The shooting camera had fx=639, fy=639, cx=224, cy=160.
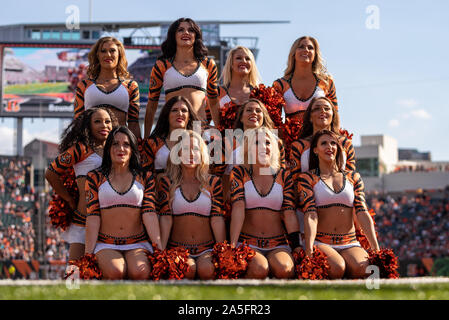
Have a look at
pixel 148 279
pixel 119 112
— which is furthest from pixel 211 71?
pixel 148 279

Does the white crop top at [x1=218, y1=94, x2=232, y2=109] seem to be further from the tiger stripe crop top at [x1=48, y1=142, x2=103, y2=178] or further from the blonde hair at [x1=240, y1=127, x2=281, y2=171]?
the tiger stripe crop top at [x1=48, y1=142, x2=103, y2=178]

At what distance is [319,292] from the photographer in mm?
4301

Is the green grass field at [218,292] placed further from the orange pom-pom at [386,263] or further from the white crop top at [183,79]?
the white crop top at [183,79]

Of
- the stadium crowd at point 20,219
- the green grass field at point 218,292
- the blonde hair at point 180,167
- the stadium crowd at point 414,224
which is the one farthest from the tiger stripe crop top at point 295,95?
the stadium crowd at point 414,224

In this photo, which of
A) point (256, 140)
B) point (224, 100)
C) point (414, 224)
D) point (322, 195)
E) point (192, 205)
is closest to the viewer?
point (192, 205)

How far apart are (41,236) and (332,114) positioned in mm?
22103

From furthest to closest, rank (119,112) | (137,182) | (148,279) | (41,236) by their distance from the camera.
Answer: (41,236) < (119,112) < (137,182) < (148,279)

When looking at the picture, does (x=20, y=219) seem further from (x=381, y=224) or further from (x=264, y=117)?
(x=264, y=117)

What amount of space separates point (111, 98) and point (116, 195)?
1.30 metres

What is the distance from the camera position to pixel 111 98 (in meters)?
6.29

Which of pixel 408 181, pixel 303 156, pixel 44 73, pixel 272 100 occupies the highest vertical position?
pixel 44 73

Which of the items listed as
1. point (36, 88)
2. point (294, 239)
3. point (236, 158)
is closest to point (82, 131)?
point (236, 158)

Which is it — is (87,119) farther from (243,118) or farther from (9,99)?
(9,99)

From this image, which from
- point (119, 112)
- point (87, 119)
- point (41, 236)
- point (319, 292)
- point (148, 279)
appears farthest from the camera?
point (41, 236)
